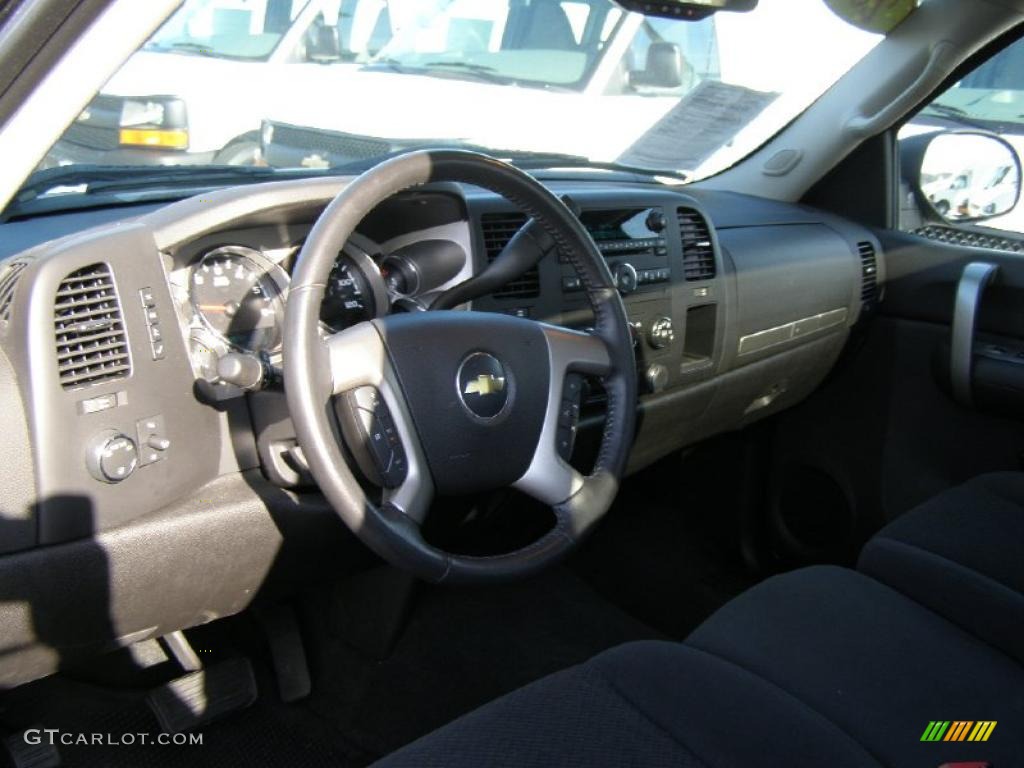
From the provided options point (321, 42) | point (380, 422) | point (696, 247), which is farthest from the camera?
point (321, 42)

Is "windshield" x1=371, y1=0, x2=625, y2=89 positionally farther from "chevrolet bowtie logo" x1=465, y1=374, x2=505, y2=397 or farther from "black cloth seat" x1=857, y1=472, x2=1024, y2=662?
"black cloth seat" x1=857, y1=472, x2=1024, y2=662

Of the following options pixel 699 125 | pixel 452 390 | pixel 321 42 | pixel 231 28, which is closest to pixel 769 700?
pixel 452 390

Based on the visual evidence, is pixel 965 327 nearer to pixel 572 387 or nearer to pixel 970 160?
pixel 970 160

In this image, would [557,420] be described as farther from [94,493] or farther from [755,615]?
[94,493]

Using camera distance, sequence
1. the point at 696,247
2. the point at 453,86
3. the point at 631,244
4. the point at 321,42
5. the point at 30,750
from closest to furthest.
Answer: the point at 30,750 → the point at 631,244 → the point at 696,247 → the point at 321,42 → the point at 453,86

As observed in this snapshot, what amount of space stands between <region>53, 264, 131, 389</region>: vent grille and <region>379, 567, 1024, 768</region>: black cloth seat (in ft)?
2.38

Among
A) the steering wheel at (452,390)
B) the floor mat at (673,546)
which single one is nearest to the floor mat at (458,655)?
the floor mat at (673,546)

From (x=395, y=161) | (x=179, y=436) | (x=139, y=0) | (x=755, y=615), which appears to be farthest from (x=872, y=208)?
(x=139, y=0)

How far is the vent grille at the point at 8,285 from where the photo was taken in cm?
148

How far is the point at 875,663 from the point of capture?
1655 mm

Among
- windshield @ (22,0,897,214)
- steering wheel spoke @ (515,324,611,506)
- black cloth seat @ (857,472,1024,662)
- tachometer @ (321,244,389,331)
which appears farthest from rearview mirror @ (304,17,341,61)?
black cloth seat @ (857,472,1024,662)

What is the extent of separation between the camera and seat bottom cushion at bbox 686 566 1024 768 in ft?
4.92

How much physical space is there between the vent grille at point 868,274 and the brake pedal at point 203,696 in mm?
2163

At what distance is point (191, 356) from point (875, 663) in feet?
4.08
